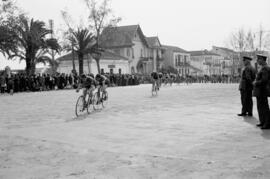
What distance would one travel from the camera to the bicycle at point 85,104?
47.5 feet

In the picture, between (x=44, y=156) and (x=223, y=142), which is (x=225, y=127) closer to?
(x=223, y=142)

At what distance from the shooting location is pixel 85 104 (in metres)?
14.8

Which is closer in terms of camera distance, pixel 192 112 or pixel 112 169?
→ pixel 112 169

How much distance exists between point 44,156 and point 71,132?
117 inches

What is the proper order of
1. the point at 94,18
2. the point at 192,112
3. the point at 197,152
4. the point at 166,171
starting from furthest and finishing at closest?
the point at 94,18
the point at 192,112
the point at 197,152
the point at 166,171

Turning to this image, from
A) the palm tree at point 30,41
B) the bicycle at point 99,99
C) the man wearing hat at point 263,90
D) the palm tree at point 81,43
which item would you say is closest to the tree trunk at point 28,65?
the palm tree at point 30,41

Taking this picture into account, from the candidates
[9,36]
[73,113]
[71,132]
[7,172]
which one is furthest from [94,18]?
[7,172]

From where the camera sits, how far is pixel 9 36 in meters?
37.7

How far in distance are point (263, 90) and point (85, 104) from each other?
6742 millimetres

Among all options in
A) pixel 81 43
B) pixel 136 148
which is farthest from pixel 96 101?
pixel 81 43

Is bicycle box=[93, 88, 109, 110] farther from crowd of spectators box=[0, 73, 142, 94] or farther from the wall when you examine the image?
the wall

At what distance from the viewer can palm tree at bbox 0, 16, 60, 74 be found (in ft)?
130

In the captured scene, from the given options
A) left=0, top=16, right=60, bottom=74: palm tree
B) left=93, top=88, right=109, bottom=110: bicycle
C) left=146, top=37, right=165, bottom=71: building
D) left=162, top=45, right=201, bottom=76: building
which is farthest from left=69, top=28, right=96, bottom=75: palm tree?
left=162, top=45, right=201, bottom=76: building

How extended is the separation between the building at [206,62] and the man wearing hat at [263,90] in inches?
4120
